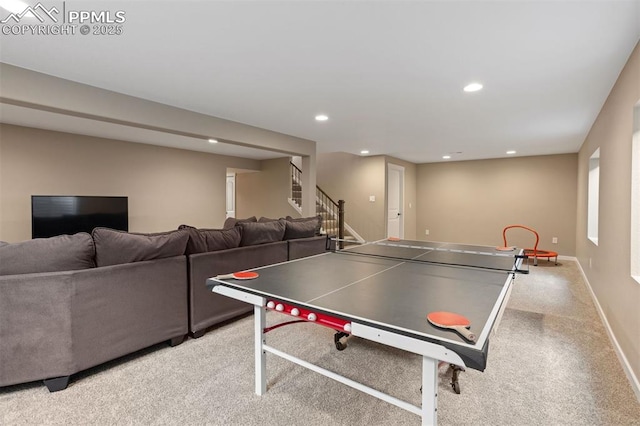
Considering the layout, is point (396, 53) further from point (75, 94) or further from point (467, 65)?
point (75, 94)

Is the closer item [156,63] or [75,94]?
[156,63]

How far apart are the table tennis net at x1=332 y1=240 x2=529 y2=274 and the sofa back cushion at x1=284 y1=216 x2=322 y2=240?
66 centimetres

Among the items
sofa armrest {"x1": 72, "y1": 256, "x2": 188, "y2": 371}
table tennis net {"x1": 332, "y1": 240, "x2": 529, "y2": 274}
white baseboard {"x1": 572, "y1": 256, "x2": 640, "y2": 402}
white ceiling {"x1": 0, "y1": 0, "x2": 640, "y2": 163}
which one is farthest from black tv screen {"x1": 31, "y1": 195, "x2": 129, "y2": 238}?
white baseboard {"x1": 572, "y1": 256, "x2": 640, "y2": 402}

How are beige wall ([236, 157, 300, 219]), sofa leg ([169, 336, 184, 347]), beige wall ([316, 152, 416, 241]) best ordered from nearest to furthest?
sofa leg ([169, 336, 184, 347]) → beige wall ([316, 152, 416, 241]) → beige wall ([236, 157, 300, 219])

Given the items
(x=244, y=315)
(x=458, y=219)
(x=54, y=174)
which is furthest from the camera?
(x=458, y=219)

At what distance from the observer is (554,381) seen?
206 centimetres

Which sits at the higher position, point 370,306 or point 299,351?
point 370,306

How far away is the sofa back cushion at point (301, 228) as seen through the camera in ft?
12.4

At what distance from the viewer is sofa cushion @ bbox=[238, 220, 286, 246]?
323cm

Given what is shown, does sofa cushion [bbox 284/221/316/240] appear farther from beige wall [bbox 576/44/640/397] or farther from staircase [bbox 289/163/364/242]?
staircase [bbox 289/163/364/242]

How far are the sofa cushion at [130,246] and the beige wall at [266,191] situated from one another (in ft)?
17.3

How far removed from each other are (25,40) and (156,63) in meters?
0.78

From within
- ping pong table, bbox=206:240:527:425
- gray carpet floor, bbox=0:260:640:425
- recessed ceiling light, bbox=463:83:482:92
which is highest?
recessed ceiling light, bbox=463:83:482:92

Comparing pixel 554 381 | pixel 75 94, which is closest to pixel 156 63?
pixel 75 94
